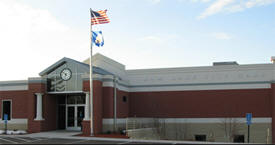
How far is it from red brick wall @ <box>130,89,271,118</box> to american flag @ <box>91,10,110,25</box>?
10.1 meters

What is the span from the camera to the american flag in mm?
26178

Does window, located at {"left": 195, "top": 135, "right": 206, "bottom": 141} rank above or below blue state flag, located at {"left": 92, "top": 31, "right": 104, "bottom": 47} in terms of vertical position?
below

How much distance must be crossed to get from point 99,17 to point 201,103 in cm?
1272

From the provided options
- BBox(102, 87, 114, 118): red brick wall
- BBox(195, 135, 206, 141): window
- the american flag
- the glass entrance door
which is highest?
the american flag

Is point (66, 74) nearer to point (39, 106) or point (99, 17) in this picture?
point (39, 106)

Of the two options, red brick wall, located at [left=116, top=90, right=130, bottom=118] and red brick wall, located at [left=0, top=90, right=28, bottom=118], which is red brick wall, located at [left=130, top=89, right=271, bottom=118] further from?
red brick wall, located at [left=0, top=90, right=28, bottom=118]

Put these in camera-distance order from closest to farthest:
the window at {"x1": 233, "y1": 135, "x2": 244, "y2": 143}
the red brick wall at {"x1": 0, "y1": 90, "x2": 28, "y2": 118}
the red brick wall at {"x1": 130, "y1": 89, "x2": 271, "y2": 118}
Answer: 1. the red brick wall at {"x1": 130, "y1": 89, "x2": 271, "y2": 118}
2. the window at {"x1": 233, "y1": 135, "x2": 244, "y2": 143}
3. the red brick wall at {"x1": 0, "y1": 90, "x2": 28, "y2": 118}

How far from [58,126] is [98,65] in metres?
7.51

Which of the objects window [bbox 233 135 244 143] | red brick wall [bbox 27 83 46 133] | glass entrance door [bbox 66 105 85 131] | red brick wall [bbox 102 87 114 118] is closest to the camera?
red brick wall [bbox 102 87 114 118]

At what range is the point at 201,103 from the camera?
32.5 meters

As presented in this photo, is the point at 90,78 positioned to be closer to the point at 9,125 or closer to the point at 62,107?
the point at 62,107

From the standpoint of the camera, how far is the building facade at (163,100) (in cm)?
2931

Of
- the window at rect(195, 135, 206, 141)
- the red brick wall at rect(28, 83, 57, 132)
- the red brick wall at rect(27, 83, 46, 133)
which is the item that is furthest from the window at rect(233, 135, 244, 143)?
the red brick wall at rect(27, 83, 46, 133)

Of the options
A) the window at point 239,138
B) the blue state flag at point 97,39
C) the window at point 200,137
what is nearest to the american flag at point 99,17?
the blue state flag at point 97,39
